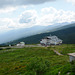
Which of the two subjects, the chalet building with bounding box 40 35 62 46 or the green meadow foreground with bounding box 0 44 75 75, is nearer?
the green meadow foreground with bounding box 0 44 75 75

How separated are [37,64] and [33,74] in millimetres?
3864

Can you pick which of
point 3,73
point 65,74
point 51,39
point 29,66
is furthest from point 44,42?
point 65,74

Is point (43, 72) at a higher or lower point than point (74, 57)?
lower

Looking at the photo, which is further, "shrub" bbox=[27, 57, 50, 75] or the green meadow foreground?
"shrub" bbox=[27, 57, 50, 75]

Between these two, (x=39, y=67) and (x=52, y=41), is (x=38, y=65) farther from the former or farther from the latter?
(x=52, y=41)

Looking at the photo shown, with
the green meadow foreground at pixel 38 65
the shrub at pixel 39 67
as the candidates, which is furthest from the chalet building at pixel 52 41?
the shrub at pixel 39 67

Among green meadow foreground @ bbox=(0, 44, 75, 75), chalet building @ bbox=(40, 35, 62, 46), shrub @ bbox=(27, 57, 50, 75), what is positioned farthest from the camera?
chalet building @ bbox=(40, 35, 62, 46)

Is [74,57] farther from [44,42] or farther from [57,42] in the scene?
[44,42]

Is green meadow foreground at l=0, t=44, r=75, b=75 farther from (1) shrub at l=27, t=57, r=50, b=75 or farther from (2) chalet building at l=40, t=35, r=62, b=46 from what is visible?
(2) chalet building at l=40, t=35, r=62, b=46

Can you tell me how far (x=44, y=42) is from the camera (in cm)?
10406

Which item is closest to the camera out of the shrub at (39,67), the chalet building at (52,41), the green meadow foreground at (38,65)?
the green meadow foreground at (38,65)

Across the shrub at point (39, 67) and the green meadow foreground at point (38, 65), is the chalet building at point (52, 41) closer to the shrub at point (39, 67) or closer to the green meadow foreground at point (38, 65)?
the green meadow foreground at point (38, 65)

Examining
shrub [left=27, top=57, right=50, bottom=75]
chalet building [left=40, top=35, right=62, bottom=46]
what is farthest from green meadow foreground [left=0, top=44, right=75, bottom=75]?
chalet building [left=40, top=35, right=62, bottom=46]

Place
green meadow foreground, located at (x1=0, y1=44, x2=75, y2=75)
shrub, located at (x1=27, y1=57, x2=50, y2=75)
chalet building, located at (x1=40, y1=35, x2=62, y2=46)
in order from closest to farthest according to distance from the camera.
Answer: green meadow foreground, located at (x1=0, y1=44, x2=75, y2=75)
shrub, located at (x1=27, y1=57, x2=50, y2=75)
chalet building, located at (x1=40, y1=35, x2=62, y2=46)
